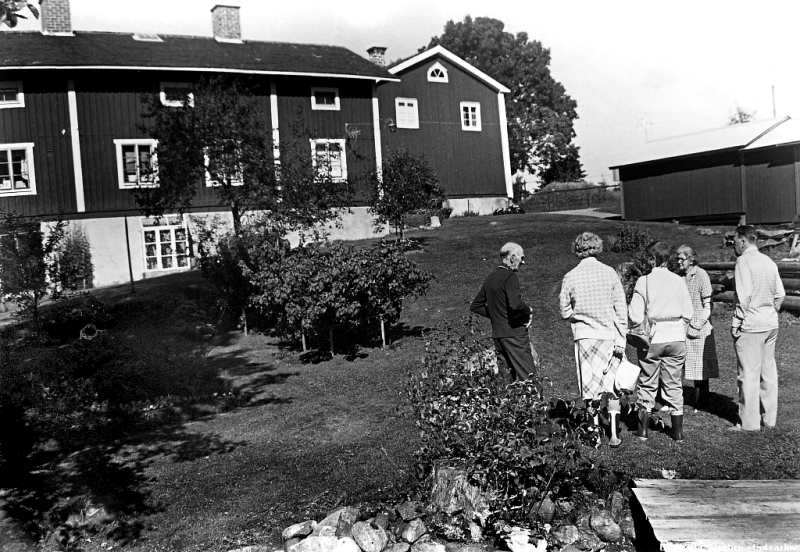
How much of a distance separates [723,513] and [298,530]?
333 cm

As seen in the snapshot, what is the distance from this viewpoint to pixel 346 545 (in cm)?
572

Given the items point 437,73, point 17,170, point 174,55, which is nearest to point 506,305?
point 17,170

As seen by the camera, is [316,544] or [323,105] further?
[323,105]

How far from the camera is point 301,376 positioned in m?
12.3

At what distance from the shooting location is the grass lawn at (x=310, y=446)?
643 cm

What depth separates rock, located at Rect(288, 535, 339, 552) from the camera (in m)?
5.68

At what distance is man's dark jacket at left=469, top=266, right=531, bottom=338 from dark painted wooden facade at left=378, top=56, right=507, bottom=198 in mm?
26970

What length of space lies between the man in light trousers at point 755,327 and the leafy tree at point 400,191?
16.8m

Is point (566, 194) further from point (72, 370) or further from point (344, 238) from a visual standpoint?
point (72, 370)

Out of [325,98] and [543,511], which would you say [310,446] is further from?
[325,98]

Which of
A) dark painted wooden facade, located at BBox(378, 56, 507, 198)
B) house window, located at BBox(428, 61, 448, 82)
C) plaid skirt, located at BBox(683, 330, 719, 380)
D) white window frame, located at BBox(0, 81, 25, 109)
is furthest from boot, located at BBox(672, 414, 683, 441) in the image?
house window, located at BBox(428, 61, 448, 82)

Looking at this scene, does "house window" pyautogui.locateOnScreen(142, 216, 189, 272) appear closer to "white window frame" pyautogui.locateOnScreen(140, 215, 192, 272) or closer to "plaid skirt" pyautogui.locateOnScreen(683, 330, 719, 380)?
"white window frame" pyautogui.locateOnScreen(140, 215, 192, 272)

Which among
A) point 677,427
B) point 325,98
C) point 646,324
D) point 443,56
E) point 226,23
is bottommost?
point 677,427

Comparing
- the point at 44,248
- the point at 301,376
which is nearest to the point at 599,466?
the point at 301,376
